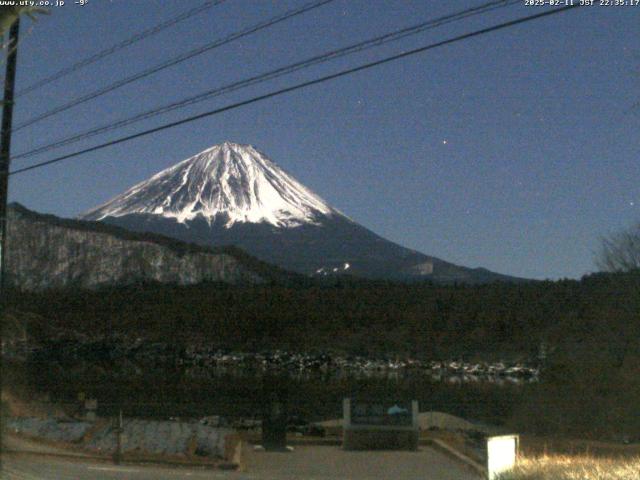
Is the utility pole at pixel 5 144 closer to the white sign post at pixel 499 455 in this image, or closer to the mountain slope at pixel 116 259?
the white sign post at pixel 499 455

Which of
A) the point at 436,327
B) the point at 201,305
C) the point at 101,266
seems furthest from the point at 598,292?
the point at 101,266

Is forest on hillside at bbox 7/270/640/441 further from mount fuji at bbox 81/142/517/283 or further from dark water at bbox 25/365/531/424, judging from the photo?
mount fuji at bbox 81/142/517/283

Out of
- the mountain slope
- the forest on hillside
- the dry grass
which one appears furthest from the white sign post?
the mountain slope

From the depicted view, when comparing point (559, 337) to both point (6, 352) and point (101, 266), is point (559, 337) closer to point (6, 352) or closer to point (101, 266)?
point (6, 352)

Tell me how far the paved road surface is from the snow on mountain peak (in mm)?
131213

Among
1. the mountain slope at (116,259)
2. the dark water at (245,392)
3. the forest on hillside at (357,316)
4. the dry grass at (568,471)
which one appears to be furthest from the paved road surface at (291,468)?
the mountain slope at (116,259)

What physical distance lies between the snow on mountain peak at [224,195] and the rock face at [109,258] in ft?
130

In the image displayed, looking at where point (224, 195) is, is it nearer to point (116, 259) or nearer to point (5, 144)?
point (116, 259)

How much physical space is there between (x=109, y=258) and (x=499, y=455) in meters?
94.8

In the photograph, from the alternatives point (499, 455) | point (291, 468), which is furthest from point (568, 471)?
point (291, 468)

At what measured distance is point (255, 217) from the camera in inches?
6097

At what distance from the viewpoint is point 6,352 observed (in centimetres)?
2433

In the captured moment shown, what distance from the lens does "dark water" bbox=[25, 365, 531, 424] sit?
33719 mm

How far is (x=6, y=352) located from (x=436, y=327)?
48856 mm
